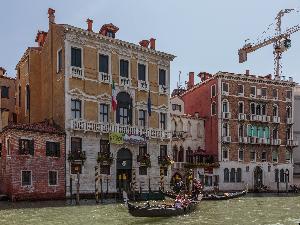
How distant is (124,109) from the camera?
33.2 metres

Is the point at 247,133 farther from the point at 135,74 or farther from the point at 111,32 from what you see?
the point at 111,32

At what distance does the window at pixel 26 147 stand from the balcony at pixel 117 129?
323 cm

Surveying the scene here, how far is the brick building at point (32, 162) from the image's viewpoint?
27141mm

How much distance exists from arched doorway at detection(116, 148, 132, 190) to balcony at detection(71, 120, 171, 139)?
1.63 m

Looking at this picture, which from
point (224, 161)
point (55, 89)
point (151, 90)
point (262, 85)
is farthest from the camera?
point (262, 85)

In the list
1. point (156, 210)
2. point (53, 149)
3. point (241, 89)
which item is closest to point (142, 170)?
point (53, 149)

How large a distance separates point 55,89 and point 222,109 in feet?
61.9

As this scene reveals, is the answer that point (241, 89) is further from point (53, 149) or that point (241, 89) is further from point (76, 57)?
point (53, 149)

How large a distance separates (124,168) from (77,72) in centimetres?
827

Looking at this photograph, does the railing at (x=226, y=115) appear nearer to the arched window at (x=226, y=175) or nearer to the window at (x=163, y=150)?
the arched window at (x=226, y=175)

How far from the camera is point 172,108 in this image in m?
43.4

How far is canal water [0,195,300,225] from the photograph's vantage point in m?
19.5

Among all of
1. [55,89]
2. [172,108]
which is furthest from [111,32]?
[172,108]

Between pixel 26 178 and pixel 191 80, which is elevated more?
pixel 191 80
